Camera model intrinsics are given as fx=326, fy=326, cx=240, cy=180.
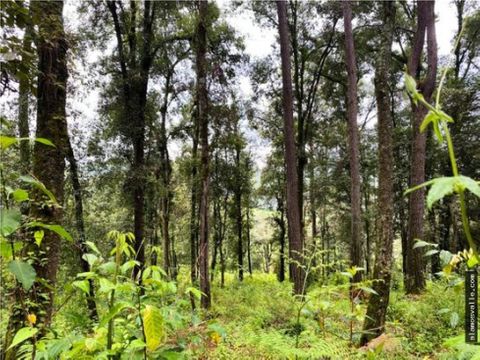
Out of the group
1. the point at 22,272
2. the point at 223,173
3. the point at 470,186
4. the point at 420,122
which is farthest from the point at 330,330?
the point at 223,173

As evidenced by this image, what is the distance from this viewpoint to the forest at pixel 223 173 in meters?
1.42

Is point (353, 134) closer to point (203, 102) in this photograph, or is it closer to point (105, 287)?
point (203, 102)

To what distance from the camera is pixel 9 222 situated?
2.78 feet

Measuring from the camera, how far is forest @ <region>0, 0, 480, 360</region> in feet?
4.65

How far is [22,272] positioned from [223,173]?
655 inches

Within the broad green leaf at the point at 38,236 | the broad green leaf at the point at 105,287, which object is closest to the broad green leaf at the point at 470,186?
the broad green leaf at the point at 105,287

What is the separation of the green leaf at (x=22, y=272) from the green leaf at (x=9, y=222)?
0.39ft

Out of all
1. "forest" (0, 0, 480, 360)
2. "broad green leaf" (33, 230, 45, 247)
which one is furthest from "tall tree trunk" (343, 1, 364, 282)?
"broad green leaf" (33, 230, 45, 247)

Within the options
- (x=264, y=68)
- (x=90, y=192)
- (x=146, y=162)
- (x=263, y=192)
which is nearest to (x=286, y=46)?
(x=264, y=68)

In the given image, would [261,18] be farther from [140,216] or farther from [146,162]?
[140,216]

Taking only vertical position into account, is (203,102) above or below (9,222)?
above

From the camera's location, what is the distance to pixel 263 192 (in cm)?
2220

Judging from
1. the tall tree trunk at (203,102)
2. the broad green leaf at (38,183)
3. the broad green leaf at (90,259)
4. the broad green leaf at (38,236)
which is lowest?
the broad green leaf at (90,259)

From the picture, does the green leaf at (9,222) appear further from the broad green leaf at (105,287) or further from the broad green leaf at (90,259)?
the broad green leaf at (90,259)
